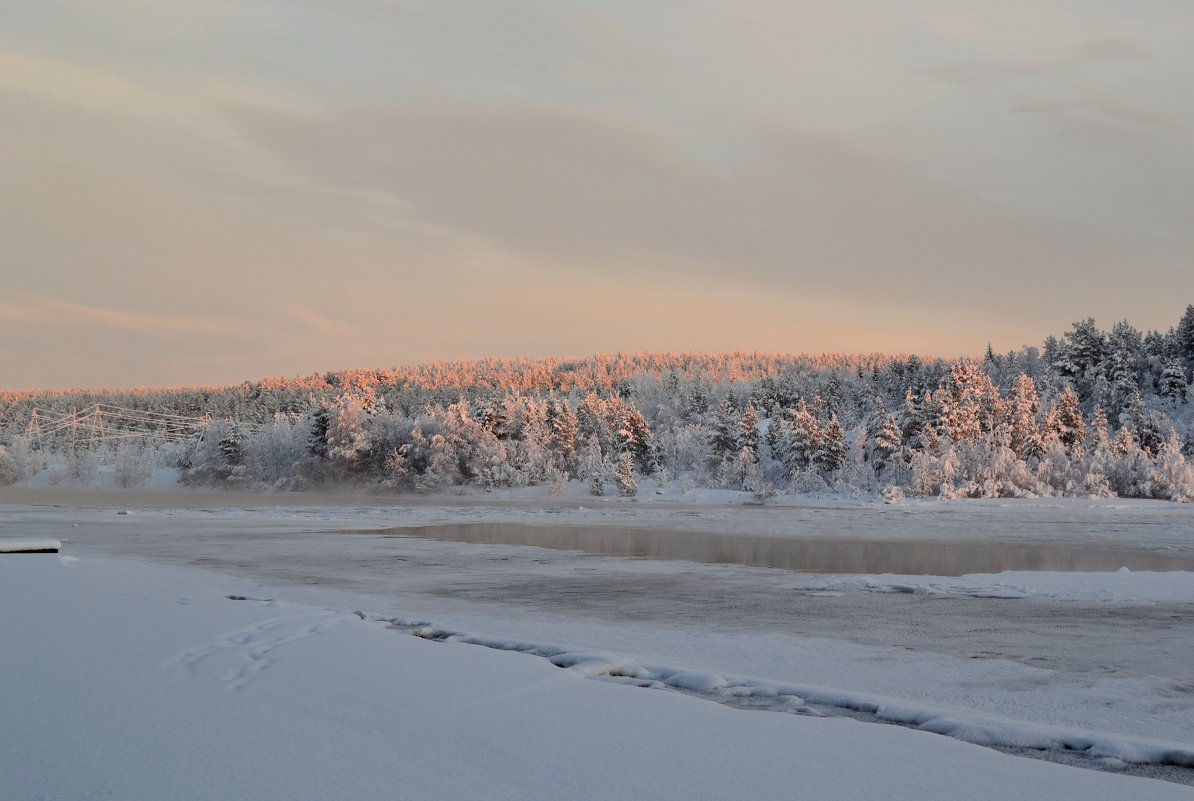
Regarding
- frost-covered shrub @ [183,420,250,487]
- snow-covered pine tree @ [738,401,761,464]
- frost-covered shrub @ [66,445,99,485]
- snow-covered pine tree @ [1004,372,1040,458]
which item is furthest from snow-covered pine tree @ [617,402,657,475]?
frost-covered shrub @ [66,445,99,485]

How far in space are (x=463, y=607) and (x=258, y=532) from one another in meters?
22.3

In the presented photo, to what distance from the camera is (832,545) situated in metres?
29.7

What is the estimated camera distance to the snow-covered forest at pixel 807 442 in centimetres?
7144

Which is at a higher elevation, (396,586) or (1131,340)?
(1131,340)

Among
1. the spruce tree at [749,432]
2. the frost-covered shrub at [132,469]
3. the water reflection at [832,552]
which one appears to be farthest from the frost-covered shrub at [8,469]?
the water reflection at [832,552]

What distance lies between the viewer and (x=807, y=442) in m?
83.2

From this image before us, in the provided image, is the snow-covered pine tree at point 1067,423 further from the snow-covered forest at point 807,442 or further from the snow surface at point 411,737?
the snow surface at point 411,737

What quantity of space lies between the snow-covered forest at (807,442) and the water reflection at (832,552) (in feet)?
129

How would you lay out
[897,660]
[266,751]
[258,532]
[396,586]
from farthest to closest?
[258,532] < [396,586] < [897,660] < [266,751]

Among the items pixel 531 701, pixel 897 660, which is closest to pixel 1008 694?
pixel 897 660

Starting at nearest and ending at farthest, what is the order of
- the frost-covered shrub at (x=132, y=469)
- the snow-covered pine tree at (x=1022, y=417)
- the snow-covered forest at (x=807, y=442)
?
the snow-covered forest at (x=807, y=442) < the snow-covered pine tree at (x=1022, y=417) < the frost-covered shrub at (x=132, y=469)

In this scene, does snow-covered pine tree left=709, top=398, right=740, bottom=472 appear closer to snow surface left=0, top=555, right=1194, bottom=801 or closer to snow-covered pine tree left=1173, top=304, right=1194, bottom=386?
snow-covered pine tree left=1173, top=304, right=1194, bottom=386

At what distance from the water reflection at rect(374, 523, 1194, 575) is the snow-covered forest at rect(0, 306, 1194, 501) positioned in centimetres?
3943

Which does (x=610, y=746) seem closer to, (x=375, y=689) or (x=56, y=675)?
(x=375, y=689)
